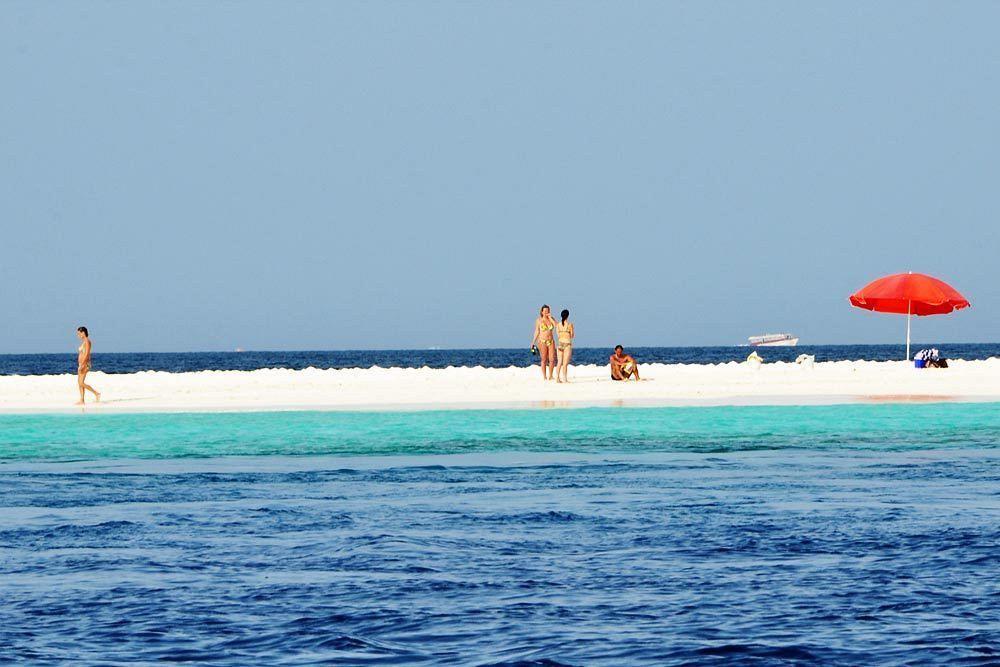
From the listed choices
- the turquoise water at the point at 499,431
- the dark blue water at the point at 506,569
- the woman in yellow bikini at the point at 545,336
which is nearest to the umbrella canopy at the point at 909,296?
the woman in yellow bikini at the point at 545,336

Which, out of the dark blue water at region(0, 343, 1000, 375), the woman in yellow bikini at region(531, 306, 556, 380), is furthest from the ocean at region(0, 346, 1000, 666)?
the dark blue water at region(0, 343, 1000, 375)

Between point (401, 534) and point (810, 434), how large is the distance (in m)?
10.7

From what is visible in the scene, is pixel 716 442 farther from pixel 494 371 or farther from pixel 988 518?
pixel 494 371

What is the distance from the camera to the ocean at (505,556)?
21.7ft

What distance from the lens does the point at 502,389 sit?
98.5ft

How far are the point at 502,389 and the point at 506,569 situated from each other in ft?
70.8

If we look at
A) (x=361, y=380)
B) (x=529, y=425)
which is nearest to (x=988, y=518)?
(x=529, y=425)

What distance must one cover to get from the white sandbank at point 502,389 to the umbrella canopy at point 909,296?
1.76 metres

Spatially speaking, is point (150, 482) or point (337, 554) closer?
point (337, 554)

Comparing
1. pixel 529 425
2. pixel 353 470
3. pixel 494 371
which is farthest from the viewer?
pixel 494 371

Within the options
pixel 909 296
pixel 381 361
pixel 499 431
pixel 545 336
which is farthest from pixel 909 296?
pixel 381 361

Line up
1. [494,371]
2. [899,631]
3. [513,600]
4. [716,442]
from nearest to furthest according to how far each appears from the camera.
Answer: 1. [899,631]
2. [513,600]
3. [716,442]
4. [494,371]

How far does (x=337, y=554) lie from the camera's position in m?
9.05

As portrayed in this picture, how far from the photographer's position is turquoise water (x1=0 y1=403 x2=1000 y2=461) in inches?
695
